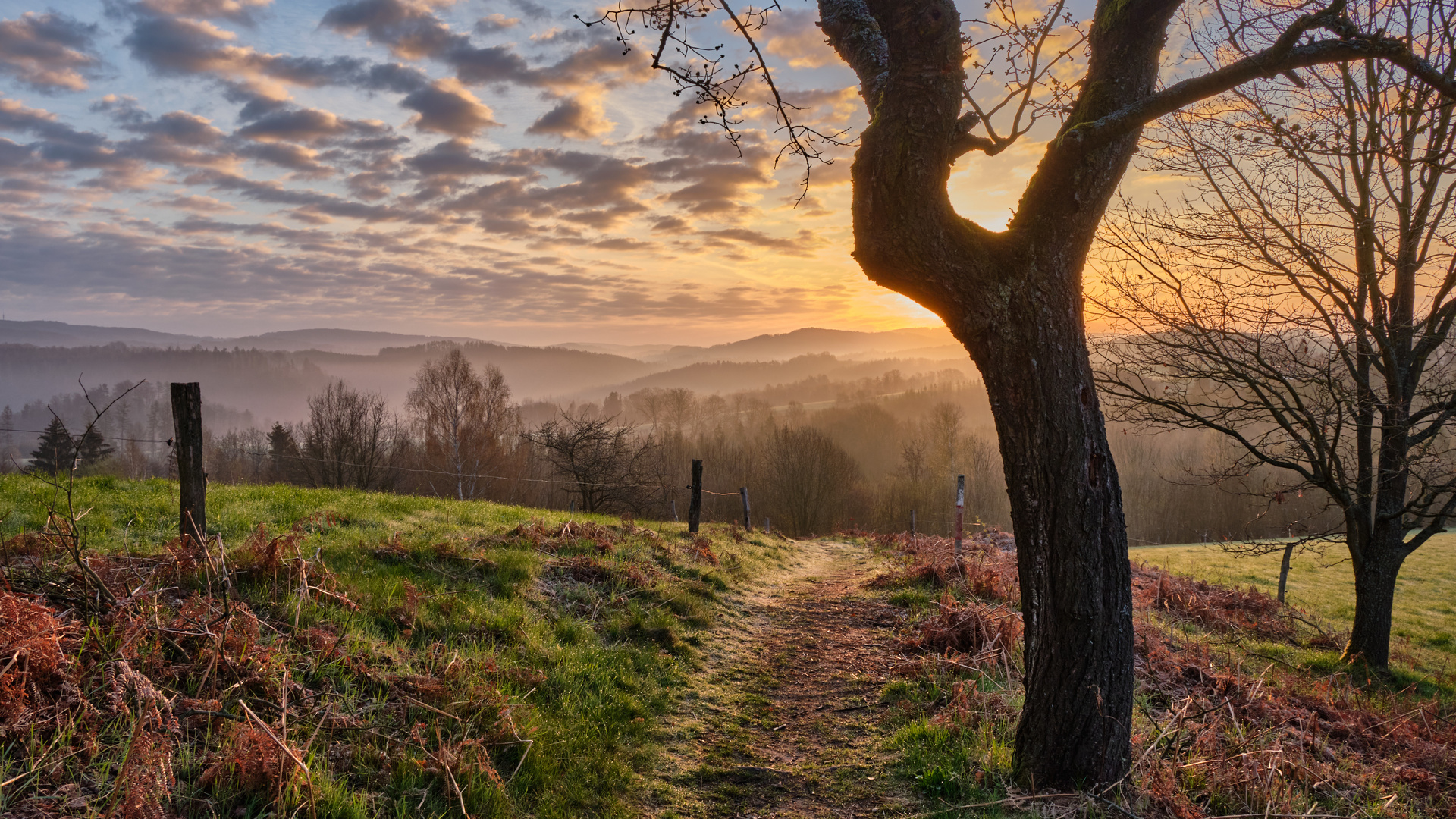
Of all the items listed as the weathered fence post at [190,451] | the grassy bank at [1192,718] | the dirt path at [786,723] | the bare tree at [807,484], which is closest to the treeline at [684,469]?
the bare tree at [807,484]

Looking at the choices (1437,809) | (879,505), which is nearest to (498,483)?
(879,505)

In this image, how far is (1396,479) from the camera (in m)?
9.92

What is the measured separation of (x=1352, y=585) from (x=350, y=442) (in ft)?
174

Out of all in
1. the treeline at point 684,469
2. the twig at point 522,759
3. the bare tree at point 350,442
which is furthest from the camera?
the treeline at point 684,469

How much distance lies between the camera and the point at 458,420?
168 ft

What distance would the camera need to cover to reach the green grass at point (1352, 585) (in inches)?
554

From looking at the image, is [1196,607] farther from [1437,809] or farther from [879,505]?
[879,505]

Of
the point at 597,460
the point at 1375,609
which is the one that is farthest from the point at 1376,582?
the point at 597,460

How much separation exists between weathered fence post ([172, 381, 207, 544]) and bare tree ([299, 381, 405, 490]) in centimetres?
3771

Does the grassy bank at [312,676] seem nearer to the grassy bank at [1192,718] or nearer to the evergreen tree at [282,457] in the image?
the grassy bank at [1192,718]

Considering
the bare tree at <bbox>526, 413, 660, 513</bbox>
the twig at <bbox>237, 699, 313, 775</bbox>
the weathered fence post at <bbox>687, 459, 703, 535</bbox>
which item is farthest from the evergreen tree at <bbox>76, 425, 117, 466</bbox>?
the bare tree at <bbox>526, 413, 660, 513</bbox>

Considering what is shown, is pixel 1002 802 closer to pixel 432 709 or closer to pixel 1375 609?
pixel 432 709

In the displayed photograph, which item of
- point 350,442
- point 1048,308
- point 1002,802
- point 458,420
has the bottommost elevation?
point 1002,802

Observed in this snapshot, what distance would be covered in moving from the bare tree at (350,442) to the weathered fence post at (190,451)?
37.7 m
